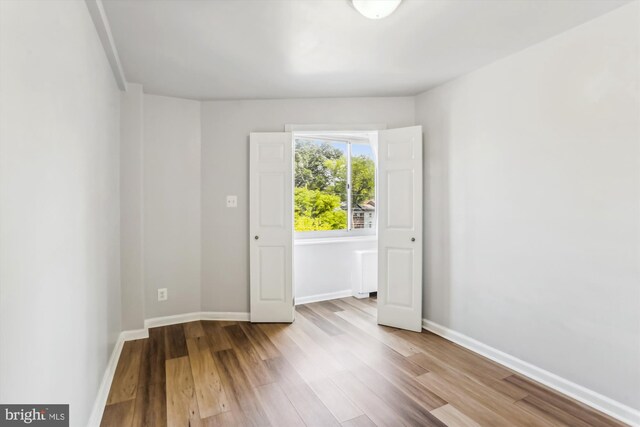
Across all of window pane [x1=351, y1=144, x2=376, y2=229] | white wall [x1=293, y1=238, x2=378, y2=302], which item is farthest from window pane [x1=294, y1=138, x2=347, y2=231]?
white wall [x1=293, y1=238, x2=378, y2=302]

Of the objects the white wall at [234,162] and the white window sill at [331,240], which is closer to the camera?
the white wall at [234,162]

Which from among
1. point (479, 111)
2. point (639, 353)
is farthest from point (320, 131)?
point (639, 353)

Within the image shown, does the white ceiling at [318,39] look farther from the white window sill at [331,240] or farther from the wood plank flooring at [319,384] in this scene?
the wood plank flooring at [319,384]

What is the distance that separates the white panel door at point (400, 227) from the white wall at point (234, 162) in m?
A: 0.39

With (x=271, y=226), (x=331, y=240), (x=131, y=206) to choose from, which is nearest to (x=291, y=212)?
(x=271, y=226)

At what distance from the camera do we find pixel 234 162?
3531 millimetres

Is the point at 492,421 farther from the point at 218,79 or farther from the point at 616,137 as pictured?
the point at 218,79

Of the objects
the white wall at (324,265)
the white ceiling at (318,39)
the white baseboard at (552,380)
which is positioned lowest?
the white baseboard at (552,380)

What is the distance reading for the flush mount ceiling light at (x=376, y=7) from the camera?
1777 millimetres

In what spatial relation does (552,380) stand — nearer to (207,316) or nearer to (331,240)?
(331,240)

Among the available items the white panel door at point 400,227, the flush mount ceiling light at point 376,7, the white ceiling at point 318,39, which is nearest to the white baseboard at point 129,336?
the white panel door at point 400,227

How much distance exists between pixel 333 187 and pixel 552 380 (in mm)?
3143

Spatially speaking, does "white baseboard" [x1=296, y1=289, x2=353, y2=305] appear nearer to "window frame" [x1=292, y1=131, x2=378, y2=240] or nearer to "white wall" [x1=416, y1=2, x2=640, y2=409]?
"window frame" [x1=292, y1=131, x2=378, y2=240]

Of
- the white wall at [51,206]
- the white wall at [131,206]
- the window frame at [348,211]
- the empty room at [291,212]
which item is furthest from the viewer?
the window frame at [348,211]
